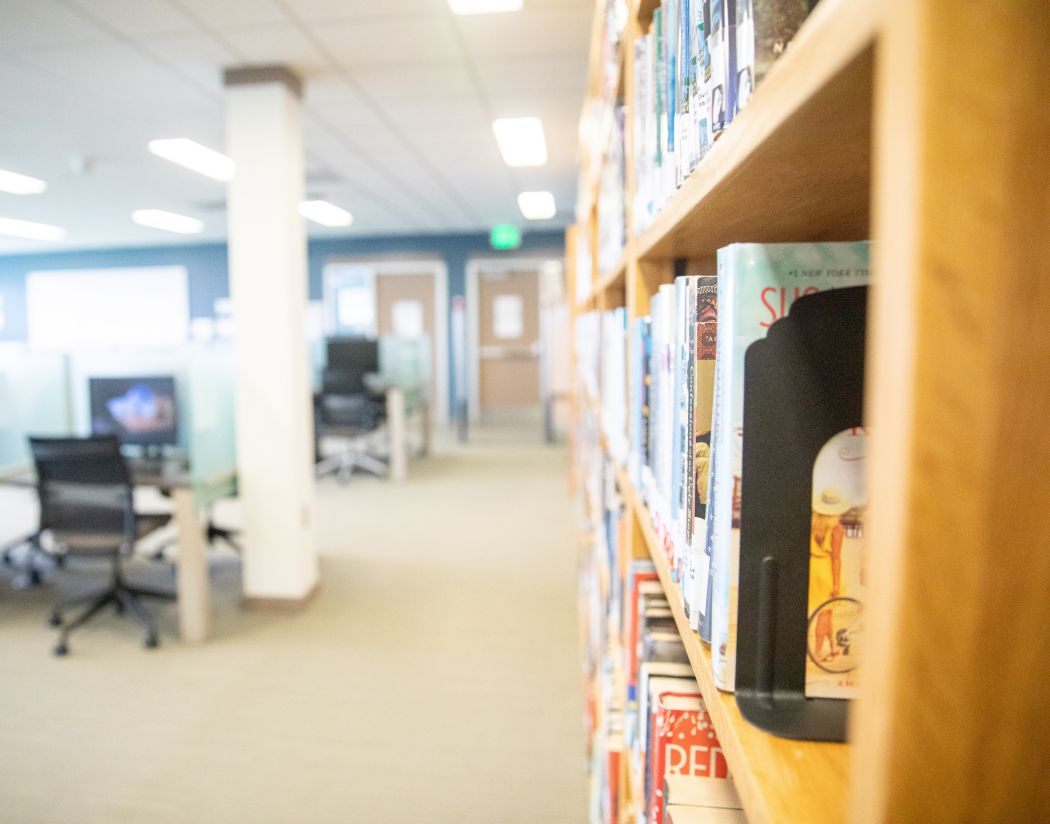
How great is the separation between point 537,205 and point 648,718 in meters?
6.96

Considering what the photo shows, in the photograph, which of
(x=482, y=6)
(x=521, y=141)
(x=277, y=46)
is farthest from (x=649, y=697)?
(x=521, y=141)

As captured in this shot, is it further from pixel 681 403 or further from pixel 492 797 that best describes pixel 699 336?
pixel 492 797

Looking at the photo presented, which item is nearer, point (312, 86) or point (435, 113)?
point (312, 86)

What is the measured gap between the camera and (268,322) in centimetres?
305

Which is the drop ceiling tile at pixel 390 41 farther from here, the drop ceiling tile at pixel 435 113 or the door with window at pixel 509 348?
the door with window at pixel 509 348

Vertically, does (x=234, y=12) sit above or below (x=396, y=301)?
above

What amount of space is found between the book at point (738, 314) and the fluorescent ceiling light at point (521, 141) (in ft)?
13.4

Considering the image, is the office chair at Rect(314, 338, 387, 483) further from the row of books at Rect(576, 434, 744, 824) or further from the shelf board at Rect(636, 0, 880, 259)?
the shelf board at Rect(636, 0, 880, 259)

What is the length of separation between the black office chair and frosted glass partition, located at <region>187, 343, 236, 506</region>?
0.28 m

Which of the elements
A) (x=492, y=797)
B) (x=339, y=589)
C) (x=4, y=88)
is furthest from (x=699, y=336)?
(x=4, y=88)

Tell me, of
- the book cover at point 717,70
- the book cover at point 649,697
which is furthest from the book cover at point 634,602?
the book cover at point 717,70

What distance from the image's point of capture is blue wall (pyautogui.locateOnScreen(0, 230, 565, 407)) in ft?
30.1

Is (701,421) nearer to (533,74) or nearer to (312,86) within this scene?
(533,74)

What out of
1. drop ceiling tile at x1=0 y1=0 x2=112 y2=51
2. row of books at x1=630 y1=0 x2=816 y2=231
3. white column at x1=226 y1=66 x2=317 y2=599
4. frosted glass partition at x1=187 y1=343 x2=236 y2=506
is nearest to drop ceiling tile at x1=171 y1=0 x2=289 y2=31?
white column at x1=226 y1=66 x2=317 y2=599
